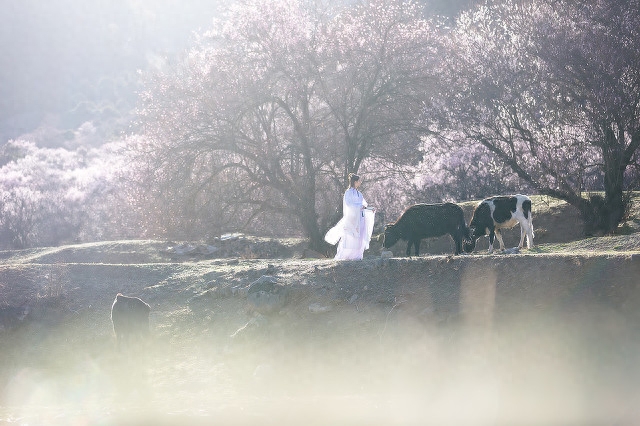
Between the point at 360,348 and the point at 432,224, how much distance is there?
19.9 ft

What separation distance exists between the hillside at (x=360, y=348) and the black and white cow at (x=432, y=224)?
2.84 metres

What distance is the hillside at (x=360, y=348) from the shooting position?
37.3 ft

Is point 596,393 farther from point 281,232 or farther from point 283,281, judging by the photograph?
point 281,232

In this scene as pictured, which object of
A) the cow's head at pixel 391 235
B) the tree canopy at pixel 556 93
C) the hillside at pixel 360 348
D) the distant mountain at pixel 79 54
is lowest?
the hillside at pixel 360 348

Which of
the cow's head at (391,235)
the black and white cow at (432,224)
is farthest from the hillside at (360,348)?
the cow's head at (391,235)

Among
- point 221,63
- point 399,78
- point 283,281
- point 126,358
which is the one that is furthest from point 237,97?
point 126,358

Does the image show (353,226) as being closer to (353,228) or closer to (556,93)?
(353,228)

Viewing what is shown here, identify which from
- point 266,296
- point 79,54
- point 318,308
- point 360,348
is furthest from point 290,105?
point 79,54

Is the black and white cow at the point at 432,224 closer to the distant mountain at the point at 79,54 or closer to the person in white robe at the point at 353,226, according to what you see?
the person in white robe at the point at 353,226

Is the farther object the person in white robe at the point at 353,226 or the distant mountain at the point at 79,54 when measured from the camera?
the distant mountain at the point at 79,54

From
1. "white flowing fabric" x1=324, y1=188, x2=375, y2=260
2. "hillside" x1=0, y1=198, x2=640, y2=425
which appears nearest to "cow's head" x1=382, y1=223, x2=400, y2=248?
"white flowing fabric" x1=324, y1=188, x2=375, y2=260

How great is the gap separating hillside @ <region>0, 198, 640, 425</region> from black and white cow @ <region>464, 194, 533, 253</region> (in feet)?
7.47

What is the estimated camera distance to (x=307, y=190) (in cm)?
2528

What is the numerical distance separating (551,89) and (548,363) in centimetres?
1240
